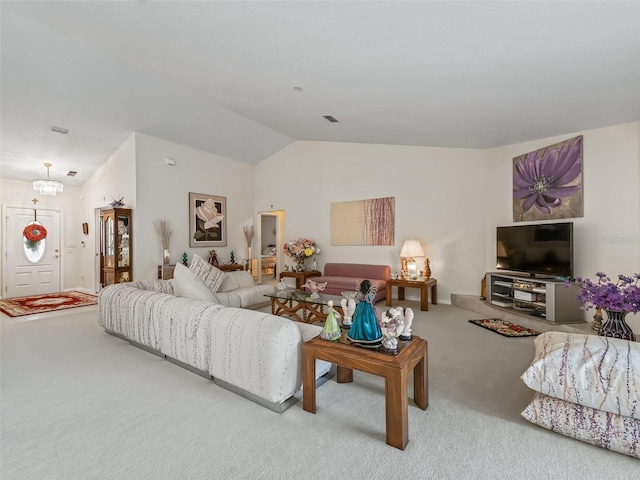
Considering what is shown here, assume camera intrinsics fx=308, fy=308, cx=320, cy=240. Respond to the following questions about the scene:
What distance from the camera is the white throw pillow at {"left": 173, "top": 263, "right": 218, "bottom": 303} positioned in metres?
3.33

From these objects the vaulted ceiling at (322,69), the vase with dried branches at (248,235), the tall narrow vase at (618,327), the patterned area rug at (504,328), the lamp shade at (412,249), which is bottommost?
the patterned area rug at (504,328)

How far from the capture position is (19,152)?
537cm

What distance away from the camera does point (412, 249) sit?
5273 mm

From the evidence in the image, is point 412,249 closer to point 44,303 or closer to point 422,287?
point 422,287

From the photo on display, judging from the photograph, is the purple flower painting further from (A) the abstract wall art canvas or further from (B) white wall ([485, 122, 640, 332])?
(A) the abstract wall art canvas

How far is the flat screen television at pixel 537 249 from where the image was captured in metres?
3.78

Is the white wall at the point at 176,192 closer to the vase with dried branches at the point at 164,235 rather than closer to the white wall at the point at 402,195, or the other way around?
the vase with dried branches at the point at 164,235

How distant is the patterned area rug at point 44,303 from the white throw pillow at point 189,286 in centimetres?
341

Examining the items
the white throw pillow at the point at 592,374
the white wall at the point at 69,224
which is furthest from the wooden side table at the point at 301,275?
the white wall at the point at 69,224

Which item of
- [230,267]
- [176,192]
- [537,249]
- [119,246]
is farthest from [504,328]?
[119,246]

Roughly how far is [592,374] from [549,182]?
11.0 ft

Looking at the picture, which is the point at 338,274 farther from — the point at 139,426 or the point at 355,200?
the point at 139,426

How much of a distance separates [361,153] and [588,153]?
137 inches

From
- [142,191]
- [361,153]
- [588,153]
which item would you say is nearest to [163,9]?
[142,191]
